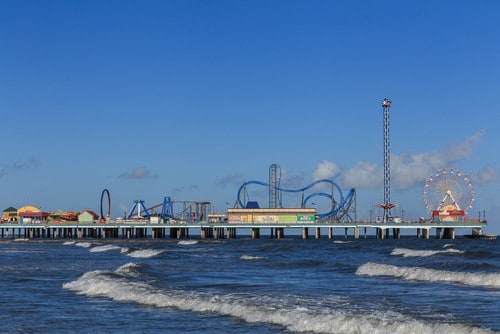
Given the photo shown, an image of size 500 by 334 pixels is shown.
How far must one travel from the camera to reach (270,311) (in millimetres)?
21719

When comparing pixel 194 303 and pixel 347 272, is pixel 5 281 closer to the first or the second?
pixel 194 303

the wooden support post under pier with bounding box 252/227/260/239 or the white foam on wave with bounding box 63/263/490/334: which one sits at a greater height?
the white foam on wave with bounding box 63/263/490/334

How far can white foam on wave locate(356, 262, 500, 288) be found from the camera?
Result: 33.0 meters

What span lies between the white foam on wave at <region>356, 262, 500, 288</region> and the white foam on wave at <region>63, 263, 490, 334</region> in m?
11.6

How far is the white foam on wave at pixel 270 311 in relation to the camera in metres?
18.5

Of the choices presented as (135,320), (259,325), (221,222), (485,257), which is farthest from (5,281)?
(221,222)

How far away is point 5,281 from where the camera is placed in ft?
113

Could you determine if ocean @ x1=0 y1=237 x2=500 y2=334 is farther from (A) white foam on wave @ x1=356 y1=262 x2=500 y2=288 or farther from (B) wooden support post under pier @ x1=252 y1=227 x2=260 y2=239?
(B) wooden support post under pier @ x1=252 y1=227 x2=260 y2=239

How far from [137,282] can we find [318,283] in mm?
7614

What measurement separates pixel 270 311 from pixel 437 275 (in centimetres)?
1567

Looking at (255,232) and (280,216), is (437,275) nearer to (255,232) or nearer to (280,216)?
(280,216)

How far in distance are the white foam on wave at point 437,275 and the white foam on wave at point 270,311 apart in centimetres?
1160

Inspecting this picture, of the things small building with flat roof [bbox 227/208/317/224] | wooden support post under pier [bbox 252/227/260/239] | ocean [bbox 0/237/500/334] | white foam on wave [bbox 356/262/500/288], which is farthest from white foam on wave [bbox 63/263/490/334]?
wooden support post under pier [bbox 252/227/260/239]

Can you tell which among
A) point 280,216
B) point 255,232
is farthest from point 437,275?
point 255,232
